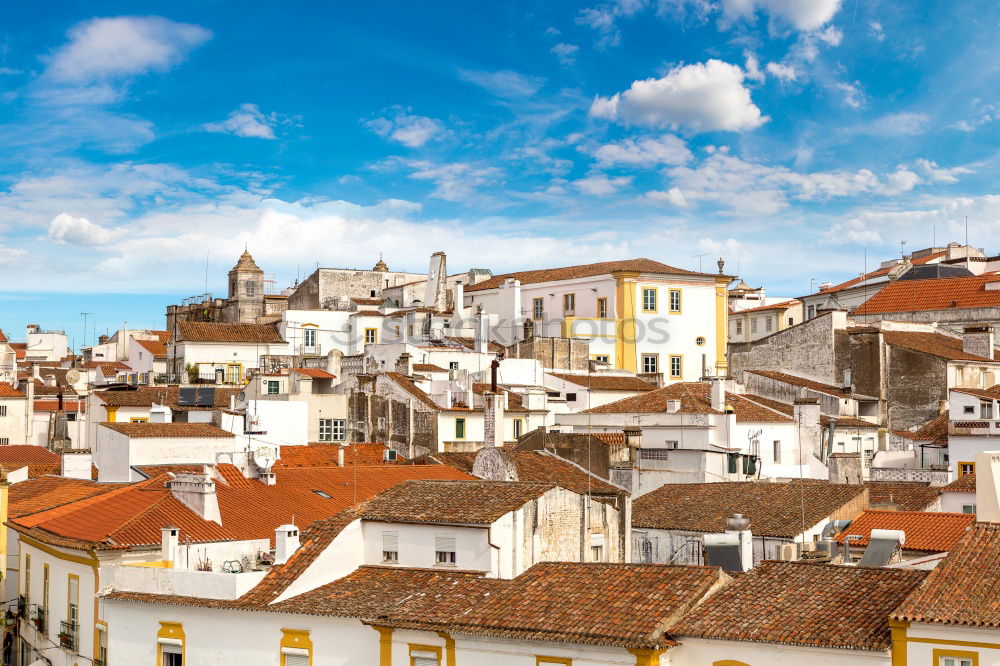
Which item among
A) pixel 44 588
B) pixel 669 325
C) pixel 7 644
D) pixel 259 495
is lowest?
pixel 7 644

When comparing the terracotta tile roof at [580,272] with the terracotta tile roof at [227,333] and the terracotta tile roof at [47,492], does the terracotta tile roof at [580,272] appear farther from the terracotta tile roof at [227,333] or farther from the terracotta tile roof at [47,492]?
the terracotta tile roof at [47,492]

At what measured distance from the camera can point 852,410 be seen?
49.6 meters

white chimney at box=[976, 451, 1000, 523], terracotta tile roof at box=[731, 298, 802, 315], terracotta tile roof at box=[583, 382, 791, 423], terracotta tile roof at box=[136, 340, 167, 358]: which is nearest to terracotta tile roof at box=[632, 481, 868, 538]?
white chimney at box=[976, 451, 1000, 523]

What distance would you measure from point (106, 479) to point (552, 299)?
3764 cm

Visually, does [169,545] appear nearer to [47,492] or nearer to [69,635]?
[69,635]

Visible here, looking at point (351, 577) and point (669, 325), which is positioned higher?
point (669, 325)

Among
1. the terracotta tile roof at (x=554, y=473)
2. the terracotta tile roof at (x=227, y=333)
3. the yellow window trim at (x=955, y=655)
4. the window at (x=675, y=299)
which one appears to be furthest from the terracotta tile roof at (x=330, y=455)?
the window at (x=675, y=299)

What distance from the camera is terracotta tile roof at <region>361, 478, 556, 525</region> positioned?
73.4 ft

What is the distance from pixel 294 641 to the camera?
20.2 metres

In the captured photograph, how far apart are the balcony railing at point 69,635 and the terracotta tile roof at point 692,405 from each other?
933 inches

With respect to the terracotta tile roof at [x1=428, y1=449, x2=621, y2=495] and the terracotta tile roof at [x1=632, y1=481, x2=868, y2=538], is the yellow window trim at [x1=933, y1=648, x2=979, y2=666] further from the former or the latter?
the terracotta tile roof at [x1=428, y1=449, x2=621, y2=495]

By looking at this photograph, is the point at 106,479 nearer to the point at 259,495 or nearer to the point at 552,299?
the point at 259,495

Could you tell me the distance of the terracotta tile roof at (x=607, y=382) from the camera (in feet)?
183

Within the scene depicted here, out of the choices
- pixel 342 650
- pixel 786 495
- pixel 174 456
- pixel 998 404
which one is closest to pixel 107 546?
pixel 342 650
